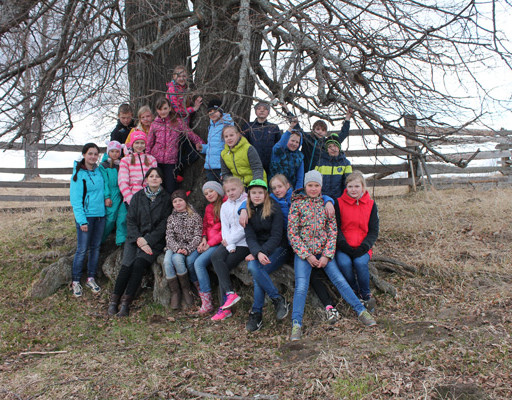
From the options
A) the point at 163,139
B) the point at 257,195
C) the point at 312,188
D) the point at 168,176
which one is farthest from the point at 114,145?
the point at 312,188

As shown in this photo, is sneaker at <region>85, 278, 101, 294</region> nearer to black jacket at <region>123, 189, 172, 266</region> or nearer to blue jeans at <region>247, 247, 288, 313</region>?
black jacket at <region>123, 189, 172, 266</region>

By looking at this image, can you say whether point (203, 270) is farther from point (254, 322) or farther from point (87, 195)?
point (87, 195)

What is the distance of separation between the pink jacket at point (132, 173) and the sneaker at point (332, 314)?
3046 millimetres

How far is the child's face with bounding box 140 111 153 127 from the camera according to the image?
20.3ft

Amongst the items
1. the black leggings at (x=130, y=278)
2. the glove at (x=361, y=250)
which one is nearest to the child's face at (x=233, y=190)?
the black leggings at (x=130, y=278)

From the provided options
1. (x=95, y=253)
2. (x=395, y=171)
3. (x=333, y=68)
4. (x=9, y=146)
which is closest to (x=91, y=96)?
(x=9, y=146)

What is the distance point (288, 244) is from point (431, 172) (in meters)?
7.71

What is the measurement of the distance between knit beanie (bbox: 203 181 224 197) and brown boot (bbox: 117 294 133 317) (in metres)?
1.69

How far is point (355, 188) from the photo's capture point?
5.01 m

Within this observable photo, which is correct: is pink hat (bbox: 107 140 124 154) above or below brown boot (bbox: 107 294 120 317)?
above

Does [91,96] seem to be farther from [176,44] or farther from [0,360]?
[0,360]

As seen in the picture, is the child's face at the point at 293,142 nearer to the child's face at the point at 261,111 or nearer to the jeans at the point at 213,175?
the child's face at the point at 261,111

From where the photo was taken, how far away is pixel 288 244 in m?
5.20

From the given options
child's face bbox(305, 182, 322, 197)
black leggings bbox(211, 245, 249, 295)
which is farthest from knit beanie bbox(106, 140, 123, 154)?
child's face bbox(305, 182, 322, 197)
